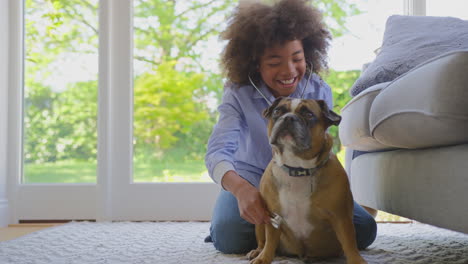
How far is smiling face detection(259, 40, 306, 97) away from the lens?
4.54ft

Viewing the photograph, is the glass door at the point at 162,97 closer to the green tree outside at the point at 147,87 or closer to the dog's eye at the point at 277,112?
the green tree outside at the point at 147,87

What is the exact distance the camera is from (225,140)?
141 cm

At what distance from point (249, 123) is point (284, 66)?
0.67 feet

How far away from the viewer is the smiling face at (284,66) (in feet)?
4.54

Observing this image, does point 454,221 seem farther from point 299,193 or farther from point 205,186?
point 205,186

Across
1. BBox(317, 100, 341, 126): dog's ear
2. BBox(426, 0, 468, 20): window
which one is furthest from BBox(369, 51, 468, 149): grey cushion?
BBox(426, 0, 468, 20): window

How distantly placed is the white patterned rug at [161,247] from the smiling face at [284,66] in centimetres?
49

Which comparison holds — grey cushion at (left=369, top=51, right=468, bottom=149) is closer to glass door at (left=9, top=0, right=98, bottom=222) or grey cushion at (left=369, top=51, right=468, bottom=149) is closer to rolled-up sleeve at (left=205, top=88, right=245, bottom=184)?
rolled-up sleeve at (left=205, top=88, right=245, bottom=184)

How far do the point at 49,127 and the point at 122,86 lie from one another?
1.42ft

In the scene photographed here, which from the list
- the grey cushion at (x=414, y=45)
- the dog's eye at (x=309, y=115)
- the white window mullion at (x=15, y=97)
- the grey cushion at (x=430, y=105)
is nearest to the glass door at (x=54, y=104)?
the white window mullion at (x=15, y=97)

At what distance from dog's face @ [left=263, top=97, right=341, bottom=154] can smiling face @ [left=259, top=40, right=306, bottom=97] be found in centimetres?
24

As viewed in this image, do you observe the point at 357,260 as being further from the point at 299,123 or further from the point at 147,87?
the point at 147,87

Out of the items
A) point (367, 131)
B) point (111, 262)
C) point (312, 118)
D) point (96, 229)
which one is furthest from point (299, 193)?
point (96, 229)

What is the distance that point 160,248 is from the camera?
1.51m
